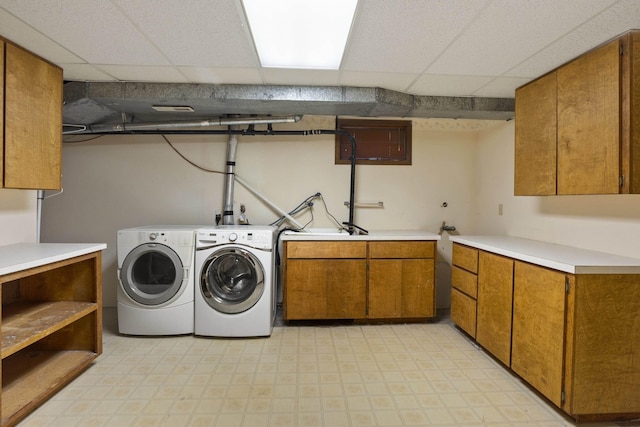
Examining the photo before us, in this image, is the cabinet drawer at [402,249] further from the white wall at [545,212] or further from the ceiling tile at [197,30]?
the ceiling tile at [197,30]

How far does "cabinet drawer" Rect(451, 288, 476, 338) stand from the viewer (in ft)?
8.15

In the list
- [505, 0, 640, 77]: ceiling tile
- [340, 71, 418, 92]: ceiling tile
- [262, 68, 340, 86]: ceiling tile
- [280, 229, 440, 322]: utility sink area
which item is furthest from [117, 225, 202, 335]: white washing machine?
[505, 0, 640, 77]: ceiling tile

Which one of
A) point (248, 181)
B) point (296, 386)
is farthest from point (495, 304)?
point (248, 181)

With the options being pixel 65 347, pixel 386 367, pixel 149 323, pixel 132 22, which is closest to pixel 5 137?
pixel 132 22

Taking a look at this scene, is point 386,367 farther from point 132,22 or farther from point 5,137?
point 5,137

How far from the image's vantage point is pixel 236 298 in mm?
2660

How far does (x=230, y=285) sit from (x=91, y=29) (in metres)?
2.03

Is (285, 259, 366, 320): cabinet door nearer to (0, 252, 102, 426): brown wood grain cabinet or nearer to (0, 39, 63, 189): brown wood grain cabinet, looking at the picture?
(0, 252, 102, 426): brown wood grain cabinet

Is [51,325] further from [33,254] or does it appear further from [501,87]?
[501,87]

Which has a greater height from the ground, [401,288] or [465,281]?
[465,281]

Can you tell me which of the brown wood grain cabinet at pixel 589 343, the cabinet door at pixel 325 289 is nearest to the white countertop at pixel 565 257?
the brown wood grain cabinet at pixel 589 343

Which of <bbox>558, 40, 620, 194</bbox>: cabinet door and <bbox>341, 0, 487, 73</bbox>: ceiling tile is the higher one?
<bbox>341, 0, 487, 73</bbox>: ceiling tile

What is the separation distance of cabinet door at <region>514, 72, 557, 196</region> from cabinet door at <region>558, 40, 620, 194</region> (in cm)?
7

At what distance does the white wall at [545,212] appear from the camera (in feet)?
6.16
